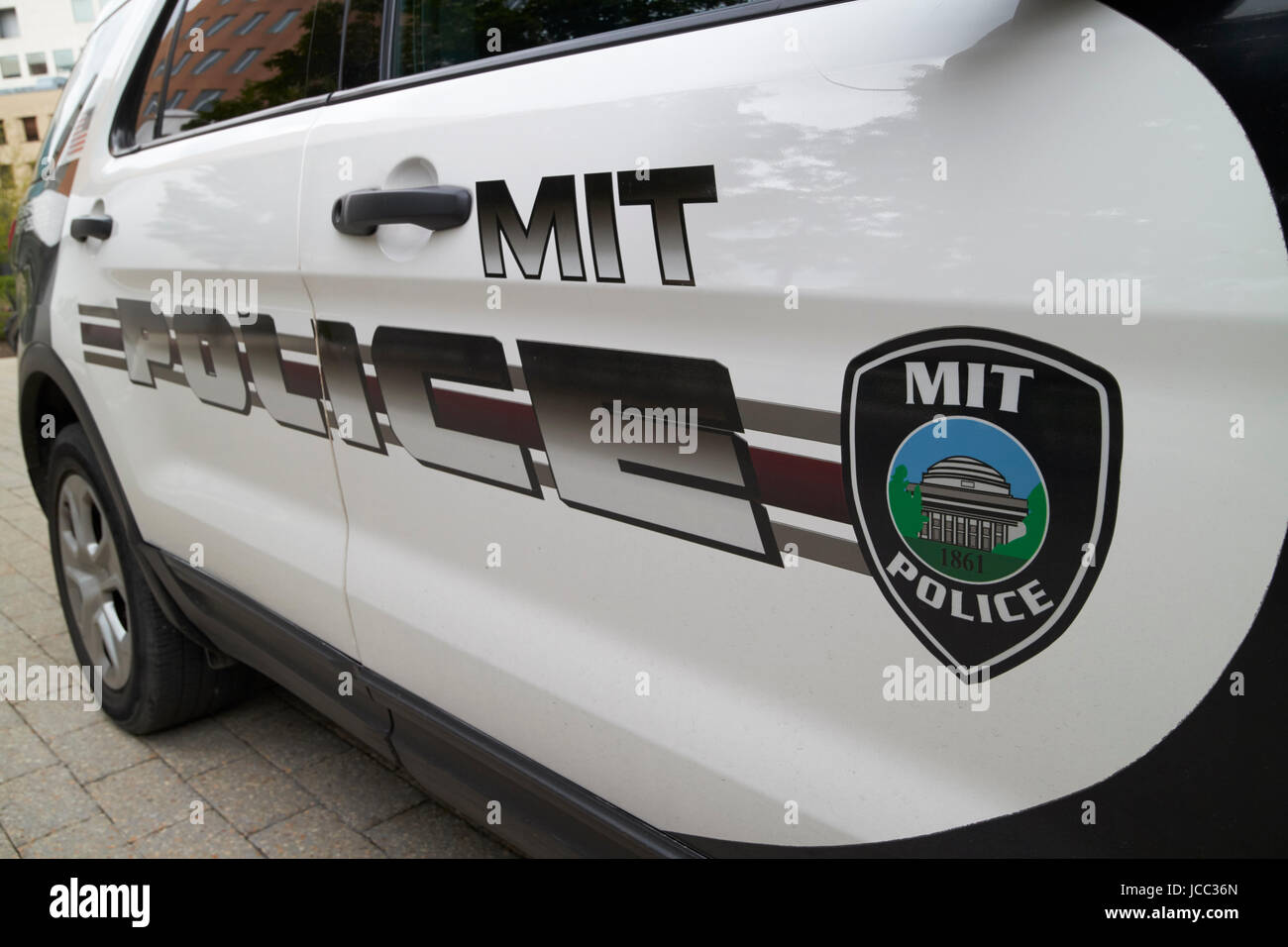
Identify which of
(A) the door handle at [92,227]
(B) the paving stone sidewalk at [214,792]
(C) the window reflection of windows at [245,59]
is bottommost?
(B) the paving stone sidewalk at [214,792]

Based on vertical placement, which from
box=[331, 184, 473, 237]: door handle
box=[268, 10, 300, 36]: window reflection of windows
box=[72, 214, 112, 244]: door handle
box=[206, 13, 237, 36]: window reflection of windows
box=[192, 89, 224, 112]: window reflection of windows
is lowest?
box=[331, 184, 473, 237]: door handle

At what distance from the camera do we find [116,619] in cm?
285

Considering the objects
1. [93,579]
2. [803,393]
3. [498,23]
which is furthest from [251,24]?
[803,393]

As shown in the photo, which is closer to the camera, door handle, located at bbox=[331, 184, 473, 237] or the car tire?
door handle, located at bbox=[331, 184, 473, 237]

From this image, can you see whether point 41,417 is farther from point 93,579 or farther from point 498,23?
point 498,23

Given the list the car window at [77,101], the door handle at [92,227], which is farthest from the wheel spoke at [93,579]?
the car window at [77,101]

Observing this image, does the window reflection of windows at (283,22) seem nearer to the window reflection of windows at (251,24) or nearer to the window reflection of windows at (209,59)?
the window reflection of windows at (251,24)

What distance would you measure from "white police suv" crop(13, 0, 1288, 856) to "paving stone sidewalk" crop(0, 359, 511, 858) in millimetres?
551

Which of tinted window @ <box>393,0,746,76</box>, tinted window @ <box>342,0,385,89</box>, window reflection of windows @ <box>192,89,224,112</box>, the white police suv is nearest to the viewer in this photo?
the white police suv

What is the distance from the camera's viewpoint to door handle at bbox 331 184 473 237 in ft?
4.70

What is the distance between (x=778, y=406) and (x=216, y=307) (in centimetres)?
140

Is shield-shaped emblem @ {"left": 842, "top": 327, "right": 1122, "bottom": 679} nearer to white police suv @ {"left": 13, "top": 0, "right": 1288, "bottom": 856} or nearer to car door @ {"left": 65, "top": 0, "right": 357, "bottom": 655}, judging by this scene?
white police suv @ {"left": 13, "top": 0, "right": 1288, "bottom": 856}

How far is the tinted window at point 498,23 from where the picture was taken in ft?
4.34

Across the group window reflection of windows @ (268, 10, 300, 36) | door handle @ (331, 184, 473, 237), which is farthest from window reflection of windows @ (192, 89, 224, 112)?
door handle @ (331, 184, 473, 237)
